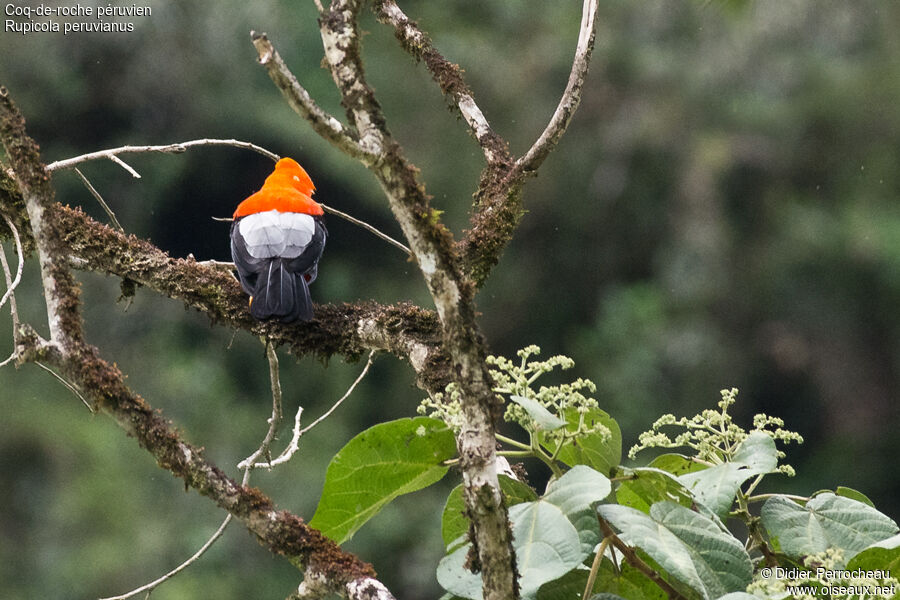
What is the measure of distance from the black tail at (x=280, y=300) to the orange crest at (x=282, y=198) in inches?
22.6

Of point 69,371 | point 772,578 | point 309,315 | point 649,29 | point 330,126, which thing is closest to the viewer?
point 330,126

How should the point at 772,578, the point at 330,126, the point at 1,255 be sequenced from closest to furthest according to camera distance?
the point at 330,126
the point at 772,578
the point at 1,255

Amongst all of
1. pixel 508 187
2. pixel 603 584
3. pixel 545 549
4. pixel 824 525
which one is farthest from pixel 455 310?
pixel 508 187

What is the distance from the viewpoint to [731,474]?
3.82 feet

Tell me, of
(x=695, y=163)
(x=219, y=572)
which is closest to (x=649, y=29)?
(x=695, y=163)

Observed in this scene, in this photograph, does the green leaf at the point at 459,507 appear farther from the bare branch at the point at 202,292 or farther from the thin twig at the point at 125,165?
the thin twig at the point at 125,165

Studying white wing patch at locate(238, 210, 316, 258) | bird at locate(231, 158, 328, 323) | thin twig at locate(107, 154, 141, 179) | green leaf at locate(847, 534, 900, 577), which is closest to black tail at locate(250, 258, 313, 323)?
bird at locate(231, 158, 328, 323)

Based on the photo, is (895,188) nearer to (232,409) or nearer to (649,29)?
(649,29)

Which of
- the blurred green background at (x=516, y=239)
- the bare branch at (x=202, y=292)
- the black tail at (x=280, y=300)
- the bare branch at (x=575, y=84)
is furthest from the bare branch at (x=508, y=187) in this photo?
the blurred green background at (x=516, y=239)

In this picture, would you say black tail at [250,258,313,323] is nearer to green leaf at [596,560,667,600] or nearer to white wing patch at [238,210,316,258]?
white wing patch at [238,210,316,258]

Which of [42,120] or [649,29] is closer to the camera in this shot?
[42,120]

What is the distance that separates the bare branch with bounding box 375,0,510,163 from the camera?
2092 millimetres

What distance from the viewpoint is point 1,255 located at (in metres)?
1.61

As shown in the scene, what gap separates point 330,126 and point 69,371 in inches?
18.2
